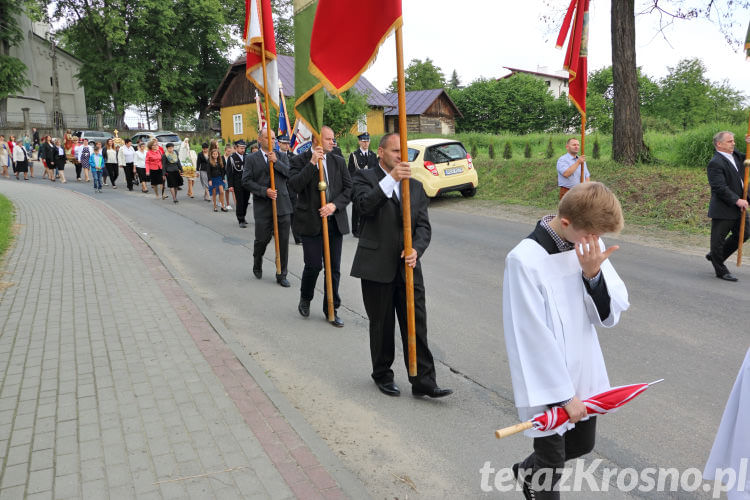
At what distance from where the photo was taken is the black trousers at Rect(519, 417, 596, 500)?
256cm

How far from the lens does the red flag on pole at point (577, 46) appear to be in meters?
9.28

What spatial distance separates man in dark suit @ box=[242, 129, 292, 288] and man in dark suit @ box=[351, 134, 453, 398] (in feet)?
12.7

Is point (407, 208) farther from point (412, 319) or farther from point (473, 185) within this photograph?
point (473, 185)

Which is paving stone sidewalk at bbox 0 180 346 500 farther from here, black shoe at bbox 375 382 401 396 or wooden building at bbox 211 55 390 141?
wooden building at bbox 211 55 390 141

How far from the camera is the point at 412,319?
13.9ft

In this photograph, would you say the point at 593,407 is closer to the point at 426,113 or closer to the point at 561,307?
the point at 561,307

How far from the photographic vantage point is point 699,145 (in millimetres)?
14891

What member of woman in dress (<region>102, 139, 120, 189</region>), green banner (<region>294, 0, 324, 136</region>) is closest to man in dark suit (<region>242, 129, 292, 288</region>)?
green banner (<region>294, 0, 324, 136</region>)

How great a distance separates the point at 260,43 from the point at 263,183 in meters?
1.97

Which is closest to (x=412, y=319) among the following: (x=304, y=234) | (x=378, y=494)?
(x=378, y=494)

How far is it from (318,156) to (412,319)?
256cm

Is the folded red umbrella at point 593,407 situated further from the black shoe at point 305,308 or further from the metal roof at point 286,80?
the metal roof at point 286,80

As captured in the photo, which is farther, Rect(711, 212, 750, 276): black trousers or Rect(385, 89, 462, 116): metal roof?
Rect(385, 89, 462, 116): metal roof

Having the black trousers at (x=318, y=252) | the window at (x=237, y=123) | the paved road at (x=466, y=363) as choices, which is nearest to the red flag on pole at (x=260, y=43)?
the black trousers at (x=318, y=252)
